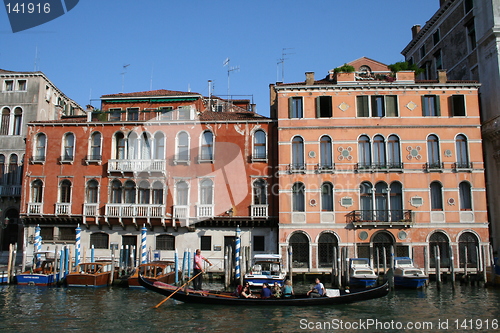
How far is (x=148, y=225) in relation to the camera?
23312 millimetres

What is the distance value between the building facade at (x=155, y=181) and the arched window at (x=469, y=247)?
8.67m

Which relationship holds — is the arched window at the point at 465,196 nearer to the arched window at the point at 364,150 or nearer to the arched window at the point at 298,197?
the arched window at the point at 364,150

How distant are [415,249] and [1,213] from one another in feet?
74.5

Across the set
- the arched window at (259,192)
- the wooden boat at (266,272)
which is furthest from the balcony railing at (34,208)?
the wooden boat at (266,272)

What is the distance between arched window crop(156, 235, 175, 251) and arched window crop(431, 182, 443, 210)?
1273 cm

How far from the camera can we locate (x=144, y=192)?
2391 centimetres

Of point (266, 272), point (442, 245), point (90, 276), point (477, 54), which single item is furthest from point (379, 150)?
point (90, 276)

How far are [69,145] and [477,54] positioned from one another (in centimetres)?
2204

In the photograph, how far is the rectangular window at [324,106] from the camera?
22892 mm

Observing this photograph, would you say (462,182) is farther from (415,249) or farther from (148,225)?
(148,225)

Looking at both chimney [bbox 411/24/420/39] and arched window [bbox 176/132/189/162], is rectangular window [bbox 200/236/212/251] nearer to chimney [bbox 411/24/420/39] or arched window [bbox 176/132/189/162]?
arched window [bbox 176/132/189/162]

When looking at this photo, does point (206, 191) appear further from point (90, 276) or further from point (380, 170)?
point (380, 170)

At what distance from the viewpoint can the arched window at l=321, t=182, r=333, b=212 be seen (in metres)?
22.5

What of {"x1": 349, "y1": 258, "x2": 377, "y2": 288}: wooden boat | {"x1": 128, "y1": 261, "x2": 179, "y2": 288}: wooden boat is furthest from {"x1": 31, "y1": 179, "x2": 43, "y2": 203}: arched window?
{"x1": 349, "y1": 258, "x2": 377, "y2": 288}: wooden boat
